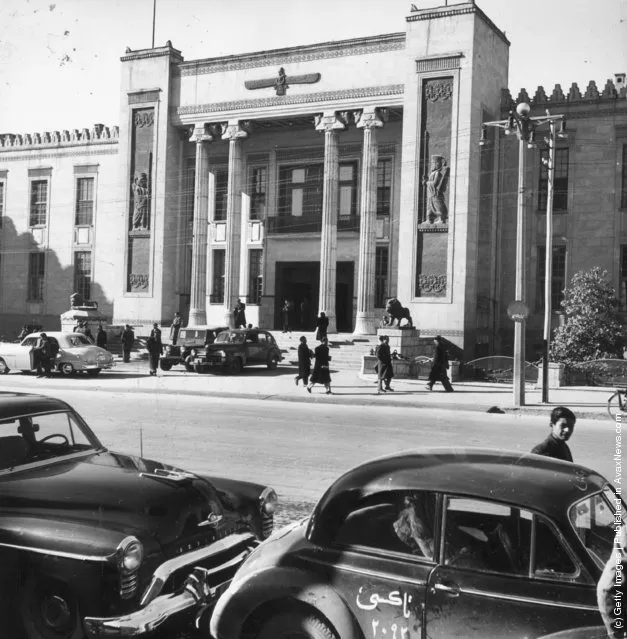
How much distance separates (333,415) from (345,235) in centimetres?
2182

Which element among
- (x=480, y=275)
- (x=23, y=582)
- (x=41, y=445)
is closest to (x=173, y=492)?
(x=23, y=582)

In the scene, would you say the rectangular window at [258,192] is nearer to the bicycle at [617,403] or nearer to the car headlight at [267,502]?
the bicycle at [617,403]

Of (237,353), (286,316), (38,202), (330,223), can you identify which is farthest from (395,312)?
(38,202)

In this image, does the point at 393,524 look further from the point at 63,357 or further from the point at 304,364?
the point at 63,357

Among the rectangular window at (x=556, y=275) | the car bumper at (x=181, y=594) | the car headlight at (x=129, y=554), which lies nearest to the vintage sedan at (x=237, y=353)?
the rectangular window at (x=556, y=275)

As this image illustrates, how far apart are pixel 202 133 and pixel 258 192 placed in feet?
14.2

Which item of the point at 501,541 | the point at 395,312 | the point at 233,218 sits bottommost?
the point at 501,541

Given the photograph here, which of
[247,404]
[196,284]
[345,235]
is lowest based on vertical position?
[247,404]

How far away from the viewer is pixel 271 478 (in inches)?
384

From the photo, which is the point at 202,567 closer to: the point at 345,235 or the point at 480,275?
the point at 480,275

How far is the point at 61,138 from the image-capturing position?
45.7 m

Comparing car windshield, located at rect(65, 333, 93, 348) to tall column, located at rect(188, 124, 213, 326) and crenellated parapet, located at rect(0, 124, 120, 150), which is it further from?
crenellated parapet, located at rect(0, 124, 120, 150)

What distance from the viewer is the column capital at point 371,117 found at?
109 feet

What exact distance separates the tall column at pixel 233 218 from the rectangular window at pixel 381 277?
6.65 metres
